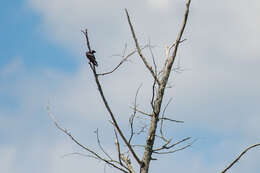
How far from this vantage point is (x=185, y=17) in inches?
331

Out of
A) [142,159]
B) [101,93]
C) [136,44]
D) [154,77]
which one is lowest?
[142,159]

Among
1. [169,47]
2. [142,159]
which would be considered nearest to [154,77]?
[169,47]

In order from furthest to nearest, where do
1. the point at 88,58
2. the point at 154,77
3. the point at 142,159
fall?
the point at 154,77 → the point at 142,159 → the point at 88,58

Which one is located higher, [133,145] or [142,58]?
[142,58]

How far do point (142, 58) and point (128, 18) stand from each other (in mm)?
772

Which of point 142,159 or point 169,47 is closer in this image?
point 142,159

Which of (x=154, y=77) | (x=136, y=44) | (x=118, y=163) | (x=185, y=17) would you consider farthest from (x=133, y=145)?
(x=185, y=17)

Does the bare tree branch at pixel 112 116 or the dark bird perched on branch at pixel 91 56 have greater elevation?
the dark bird perched on branch at pixel 91 56

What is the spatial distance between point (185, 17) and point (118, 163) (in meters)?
2.87

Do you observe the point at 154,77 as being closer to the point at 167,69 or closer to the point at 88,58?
the point at 167,69

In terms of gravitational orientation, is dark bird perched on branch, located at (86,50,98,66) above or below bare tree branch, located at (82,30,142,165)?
above

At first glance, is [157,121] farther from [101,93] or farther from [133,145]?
[101,93]

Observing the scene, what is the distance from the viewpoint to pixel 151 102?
8000 millimetres

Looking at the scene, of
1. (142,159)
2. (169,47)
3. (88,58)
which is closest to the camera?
(88,58)
